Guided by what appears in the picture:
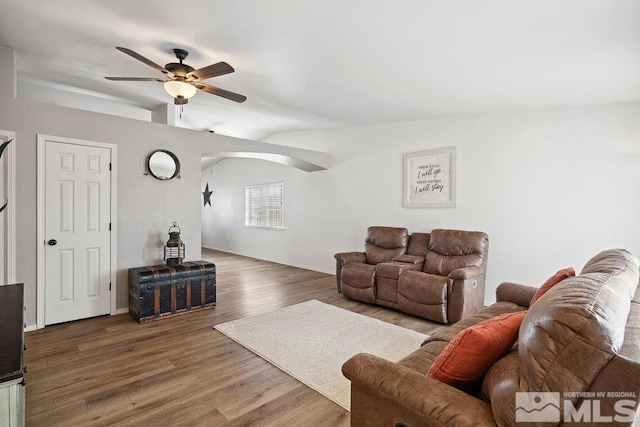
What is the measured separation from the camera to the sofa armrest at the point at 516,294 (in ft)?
8.93

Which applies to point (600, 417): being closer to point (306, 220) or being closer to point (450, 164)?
point (450, 164)

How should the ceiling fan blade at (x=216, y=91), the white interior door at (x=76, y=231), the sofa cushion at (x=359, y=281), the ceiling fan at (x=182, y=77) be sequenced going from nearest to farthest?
the ceiling fan at (x=182, y=77), the ceiling fan blade at (x=216, y=91), the white interior door at (x=76, y=231), the sofa cushion at (x=359, y=281)

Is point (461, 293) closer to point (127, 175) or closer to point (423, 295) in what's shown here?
point (423, 295)

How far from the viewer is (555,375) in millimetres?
922

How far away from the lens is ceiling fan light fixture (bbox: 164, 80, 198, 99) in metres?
2.97

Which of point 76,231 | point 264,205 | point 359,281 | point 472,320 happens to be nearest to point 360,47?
point 472,320

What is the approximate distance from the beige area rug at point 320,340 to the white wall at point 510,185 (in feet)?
6.53

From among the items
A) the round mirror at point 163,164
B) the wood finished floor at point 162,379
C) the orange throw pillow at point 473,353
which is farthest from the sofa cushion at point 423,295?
the round mirror at point 163,164

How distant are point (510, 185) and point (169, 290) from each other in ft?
14.6

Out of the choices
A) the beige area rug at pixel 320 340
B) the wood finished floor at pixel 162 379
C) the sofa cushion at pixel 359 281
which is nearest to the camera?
the wood finished floor at pixel 162 379

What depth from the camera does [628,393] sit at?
2.74ft

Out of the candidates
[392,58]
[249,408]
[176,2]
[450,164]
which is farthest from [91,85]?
[450,164]

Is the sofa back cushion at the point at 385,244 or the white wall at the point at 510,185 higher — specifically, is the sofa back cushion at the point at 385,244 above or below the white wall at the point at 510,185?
below

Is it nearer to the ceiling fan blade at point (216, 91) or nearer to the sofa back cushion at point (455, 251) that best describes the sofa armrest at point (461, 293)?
the sofa back cushion at point (455, 251)
